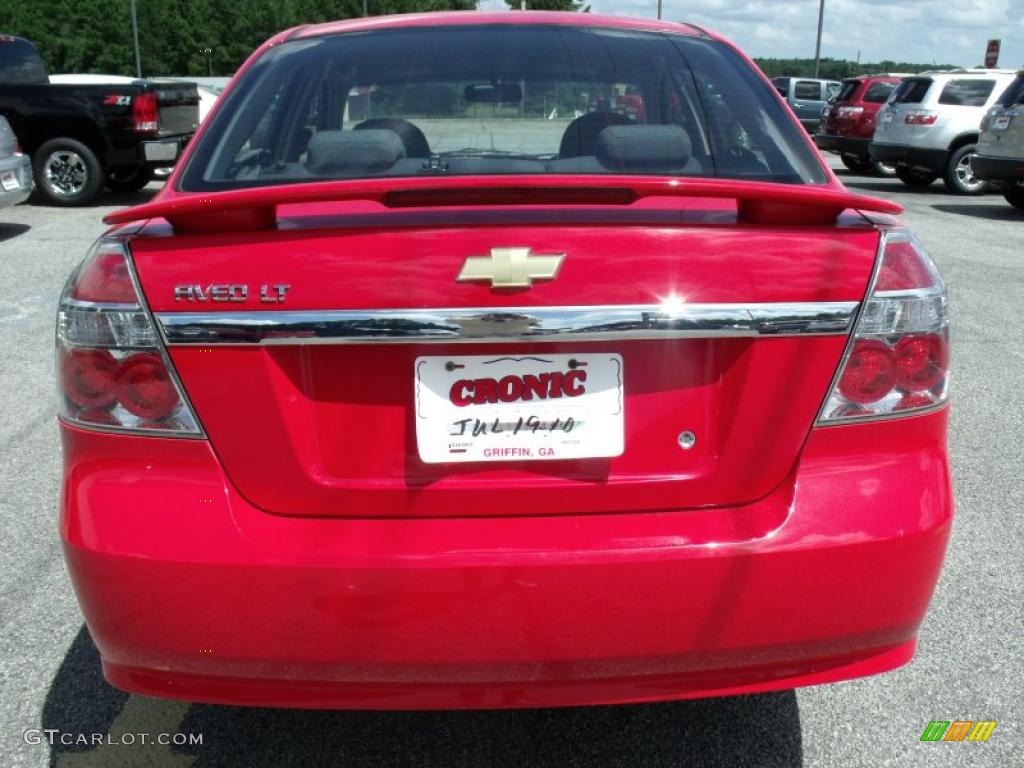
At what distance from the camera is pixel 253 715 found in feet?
8.54

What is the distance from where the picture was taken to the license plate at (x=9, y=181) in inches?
390

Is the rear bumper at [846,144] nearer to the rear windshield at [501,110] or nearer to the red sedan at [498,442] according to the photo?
the rear windshield at [501,110]

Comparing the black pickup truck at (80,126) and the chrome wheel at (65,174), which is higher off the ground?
the black pickup truck at (80,126)

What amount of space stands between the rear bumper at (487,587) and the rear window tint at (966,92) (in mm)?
15630

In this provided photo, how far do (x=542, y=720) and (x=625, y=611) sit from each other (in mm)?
825

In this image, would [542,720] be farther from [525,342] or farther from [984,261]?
[984,261]

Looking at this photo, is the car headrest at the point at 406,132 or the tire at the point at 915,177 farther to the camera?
the tire at the point at 915,177

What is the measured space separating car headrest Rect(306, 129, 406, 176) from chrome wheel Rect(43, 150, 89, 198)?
10968 mm

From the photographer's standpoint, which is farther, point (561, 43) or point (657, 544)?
point (561, 43)

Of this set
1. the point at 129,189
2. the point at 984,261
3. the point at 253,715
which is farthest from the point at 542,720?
the point at 129,189

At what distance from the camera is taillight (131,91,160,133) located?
12.1 meters

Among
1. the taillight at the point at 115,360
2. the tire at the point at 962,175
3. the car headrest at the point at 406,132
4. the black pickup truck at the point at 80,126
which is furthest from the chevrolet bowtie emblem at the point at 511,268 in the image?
the tire at the point at 962,175

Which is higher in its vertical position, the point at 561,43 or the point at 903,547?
the point at 561,43

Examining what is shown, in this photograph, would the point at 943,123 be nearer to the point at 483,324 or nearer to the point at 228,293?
the point at 483,324
